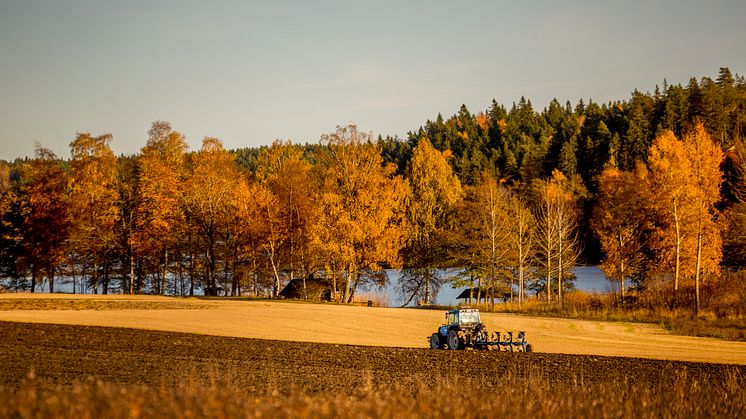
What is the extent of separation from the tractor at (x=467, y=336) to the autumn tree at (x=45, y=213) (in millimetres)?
44166

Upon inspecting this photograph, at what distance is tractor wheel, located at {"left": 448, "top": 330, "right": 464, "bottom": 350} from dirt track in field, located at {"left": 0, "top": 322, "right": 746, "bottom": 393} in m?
1.11

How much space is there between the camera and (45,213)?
6025cm

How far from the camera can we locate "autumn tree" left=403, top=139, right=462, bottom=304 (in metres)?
59.9

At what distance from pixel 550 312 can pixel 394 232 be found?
13.3 metres

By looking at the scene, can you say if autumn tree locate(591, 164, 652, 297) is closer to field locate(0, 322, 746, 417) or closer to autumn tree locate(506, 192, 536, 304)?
autumn tree locate(506, 192, 536, 304)

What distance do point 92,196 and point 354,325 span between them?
3536 cm

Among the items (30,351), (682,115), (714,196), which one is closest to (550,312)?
(714,196)

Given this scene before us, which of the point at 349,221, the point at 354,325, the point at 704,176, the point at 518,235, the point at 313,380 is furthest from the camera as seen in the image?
the point at 518,235

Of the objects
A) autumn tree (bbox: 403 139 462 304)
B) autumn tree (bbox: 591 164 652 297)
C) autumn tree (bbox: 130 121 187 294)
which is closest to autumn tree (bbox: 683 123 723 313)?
autumn tree (bbox: 591 164 652 297)

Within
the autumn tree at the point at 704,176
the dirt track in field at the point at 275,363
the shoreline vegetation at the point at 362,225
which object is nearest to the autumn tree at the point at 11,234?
the shoreline vegetation at the point at 362,225

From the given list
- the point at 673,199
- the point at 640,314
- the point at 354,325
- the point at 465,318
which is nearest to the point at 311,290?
the point at 354,325

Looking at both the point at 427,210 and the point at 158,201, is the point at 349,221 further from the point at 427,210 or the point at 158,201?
the point at 158,201

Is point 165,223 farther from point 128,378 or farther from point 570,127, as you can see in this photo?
point 570,127

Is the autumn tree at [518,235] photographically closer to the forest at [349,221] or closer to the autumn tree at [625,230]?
the forest at [349,221]
